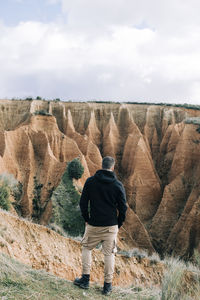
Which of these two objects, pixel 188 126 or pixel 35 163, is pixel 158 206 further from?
pixel 35 163

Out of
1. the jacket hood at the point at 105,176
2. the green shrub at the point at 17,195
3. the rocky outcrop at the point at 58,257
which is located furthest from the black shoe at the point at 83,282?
the green shrub at the point at 17,195

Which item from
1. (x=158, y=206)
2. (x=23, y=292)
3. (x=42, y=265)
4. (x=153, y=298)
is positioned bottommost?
(x=158, y=206)

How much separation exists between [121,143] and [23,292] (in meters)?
32.2

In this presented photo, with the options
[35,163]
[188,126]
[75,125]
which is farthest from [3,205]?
[75,125]

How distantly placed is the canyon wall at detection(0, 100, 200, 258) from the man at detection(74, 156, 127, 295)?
50.8 feet

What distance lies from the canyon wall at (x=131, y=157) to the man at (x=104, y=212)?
609 inches

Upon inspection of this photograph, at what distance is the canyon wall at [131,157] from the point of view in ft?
74.8

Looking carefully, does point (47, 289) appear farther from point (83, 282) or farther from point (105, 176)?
point (105, 176)

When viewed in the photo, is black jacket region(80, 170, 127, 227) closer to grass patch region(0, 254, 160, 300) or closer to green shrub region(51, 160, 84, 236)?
grass patch region(0, 254, 160, 300)

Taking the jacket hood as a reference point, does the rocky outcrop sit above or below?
below

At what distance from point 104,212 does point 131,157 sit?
2735cm

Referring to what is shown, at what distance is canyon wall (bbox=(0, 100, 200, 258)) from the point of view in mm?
22797

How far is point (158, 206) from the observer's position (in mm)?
27781

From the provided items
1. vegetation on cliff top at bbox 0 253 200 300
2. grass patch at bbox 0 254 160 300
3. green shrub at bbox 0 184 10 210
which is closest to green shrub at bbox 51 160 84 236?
green shrub at bbox 0 184 10 210
